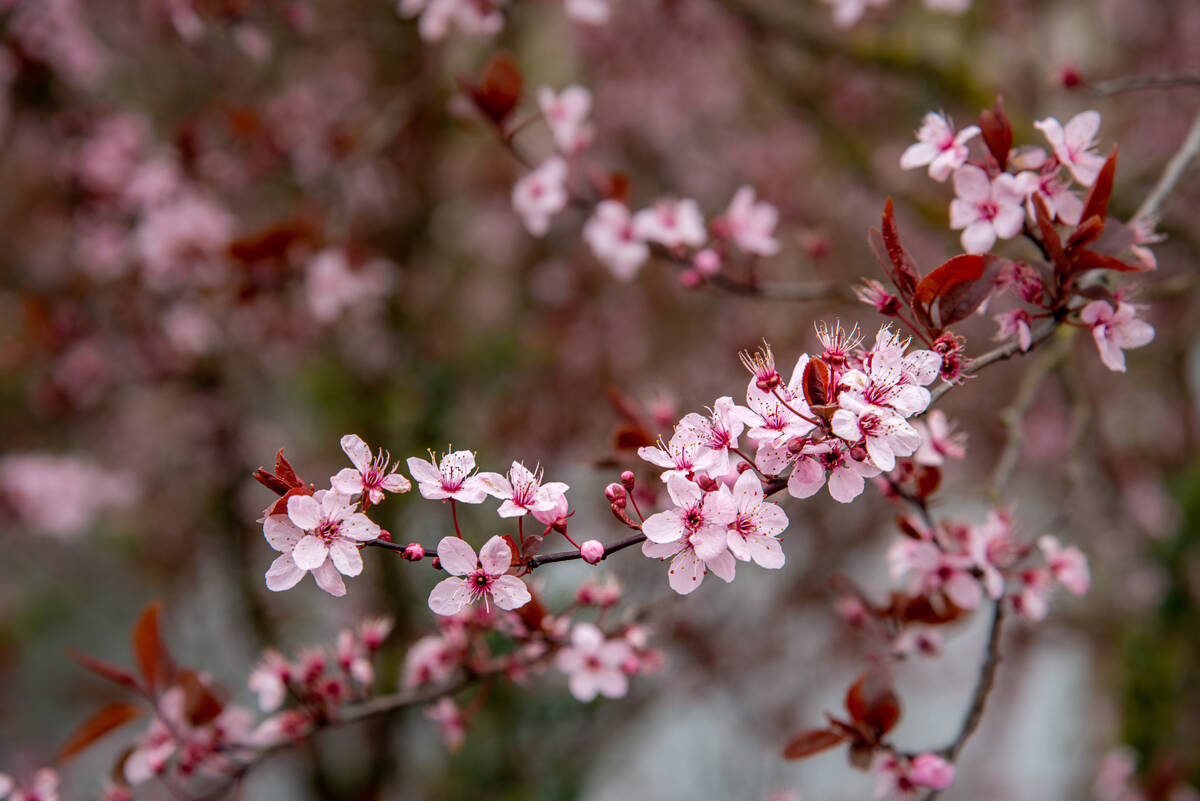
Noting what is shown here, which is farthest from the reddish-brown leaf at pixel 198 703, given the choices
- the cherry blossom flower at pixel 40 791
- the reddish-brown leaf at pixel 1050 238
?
the reddish-brown leaf at pixel 1050 238

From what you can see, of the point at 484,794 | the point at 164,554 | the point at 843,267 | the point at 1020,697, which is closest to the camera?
the point at 484,794

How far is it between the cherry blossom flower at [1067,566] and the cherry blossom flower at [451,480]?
0.65 m

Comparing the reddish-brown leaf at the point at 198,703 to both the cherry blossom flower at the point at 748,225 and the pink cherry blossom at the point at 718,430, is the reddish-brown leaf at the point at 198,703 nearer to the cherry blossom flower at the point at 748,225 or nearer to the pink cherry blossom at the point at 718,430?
the pink cherry blossom at the point at 718,430

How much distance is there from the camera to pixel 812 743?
2.81ft

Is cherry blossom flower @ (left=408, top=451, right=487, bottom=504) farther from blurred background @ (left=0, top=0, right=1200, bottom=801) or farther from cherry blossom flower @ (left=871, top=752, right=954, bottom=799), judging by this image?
blurred background @ (left=0, top=0, right=1200, bottom=801)

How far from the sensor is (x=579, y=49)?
9.60 feet

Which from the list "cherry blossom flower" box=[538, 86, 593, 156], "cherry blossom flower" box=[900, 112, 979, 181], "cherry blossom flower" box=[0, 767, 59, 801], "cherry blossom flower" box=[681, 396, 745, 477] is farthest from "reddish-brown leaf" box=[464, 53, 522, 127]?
"cherry blossom flower" box=[0, 767, 59, 801]

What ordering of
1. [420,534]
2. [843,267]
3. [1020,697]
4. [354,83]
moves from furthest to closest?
[1020,697], [354,83], [843,267], [420,534]

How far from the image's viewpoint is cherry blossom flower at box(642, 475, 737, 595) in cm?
63

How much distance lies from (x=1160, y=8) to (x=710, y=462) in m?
2.92

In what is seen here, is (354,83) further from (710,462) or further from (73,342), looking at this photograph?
(710,462)

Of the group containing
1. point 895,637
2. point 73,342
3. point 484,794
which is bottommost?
point 895,637

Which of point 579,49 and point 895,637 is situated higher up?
point 579,49

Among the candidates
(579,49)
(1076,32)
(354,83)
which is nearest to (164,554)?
(354,83)
